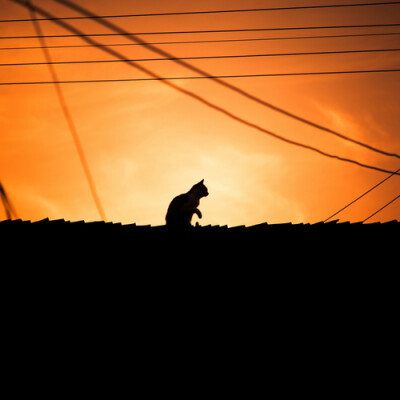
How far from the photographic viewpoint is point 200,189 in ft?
37.7

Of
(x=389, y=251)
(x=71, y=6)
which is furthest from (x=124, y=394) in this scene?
(x=71, y=6)

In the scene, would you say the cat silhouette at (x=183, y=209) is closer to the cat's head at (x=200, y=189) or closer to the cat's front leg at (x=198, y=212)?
the cat's front leg at (x=198, y=212)

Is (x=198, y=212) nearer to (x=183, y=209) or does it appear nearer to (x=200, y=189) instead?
(x=183, y=209)

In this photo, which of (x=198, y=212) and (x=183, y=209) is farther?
(x=198, y=212)

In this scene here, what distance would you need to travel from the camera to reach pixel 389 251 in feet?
27.6

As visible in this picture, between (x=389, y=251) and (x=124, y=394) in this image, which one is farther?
(x=389, y=251)

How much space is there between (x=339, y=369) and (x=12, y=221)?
575 cm

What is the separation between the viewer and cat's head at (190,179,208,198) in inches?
446

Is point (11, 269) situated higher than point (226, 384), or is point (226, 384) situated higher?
point (11, 269)

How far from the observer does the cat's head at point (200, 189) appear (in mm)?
11320

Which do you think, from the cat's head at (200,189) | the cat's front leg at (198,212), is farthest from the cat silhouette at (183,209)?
the cat's head at (200,189)

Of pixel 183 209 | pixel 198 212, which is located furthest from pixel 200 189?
pixel 183 209

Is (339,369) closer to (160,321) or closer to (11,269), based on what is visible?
(160,321)

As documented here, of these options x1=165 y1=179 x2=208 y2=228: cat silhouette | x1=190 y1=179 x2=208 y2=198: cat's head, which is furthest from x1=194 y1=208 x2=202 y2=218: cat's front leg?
x1=190 y1=179 x2=208 y2=198: cat's head
